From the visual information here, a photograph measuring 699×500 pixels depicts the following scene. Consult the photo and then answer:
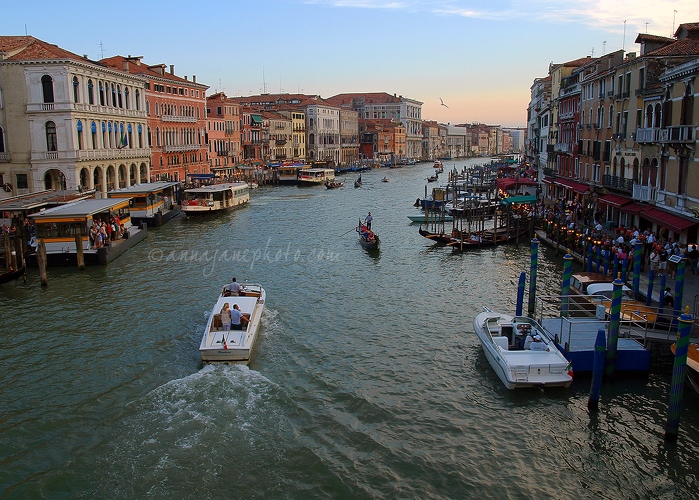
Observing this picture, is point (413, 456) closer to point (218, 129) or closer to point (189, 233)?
point (189, 233)

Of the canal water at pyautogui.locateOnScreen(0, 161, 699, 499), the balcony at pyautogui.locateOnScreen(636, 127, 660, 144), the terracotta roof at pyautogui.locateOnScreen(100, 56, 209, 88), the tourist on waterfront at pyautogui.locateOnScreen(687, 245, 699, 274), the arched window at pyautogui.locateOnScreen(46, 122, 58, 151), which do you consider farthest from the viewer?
the terracotta roof at pyautogui.locateOnScreen(100, 56, 209, 88)

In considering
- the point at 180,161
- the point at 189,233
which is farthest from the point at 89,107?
the point at 180,161

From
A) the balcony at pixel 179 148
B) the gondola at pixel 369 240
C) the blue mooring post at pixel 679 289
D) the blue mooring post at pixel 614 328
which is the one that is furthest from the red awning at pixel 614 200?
the balcony at pixel 179 148

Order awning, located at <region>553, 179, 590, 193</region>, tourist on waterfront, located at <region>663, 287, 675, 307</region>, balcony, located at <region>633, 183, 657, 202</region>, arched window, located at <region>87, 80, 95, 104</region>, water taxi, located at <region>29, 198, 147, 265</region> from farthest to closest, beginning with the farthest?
arched window, located at <region>87, 80, 95, 104</region>, awning, located at <region>553, 179, 590, 193</region>, water taxi, located at <region>29, 198, 147, 265</region>, balcony, located at <region>633, 183, 657, 202</region>, tourist on waterfront, located at <region>663, 287, 675, 307</region>

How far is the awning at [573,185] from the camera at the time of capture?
90.0 ft

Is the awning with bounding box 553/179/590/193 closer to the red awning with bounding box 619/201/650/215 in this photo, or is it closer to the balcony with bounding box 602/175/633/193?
the balcony with bounding box 602/175/633/193

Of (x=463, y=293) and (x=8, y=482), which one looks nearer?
(x=8, y=482)

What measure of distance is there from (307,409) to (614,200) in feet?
56.1

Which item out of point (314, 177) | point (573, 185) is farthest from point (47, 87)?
point (314, 177)

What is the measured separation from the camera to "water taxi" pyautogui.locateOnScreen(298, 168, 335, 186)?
6025 cm

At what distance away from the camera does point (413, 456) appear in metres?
8.78

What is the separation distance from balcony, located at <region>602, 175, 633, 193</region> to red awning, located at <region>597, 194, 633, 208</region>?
0.35 metres

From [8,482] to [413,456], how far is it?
5.52 metres

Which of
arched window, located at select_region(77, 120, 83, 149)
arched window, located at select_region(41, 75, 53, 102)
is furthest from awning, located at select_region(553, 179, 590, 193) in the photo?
arched window, located at select_region(41, 75, 53, 102)
